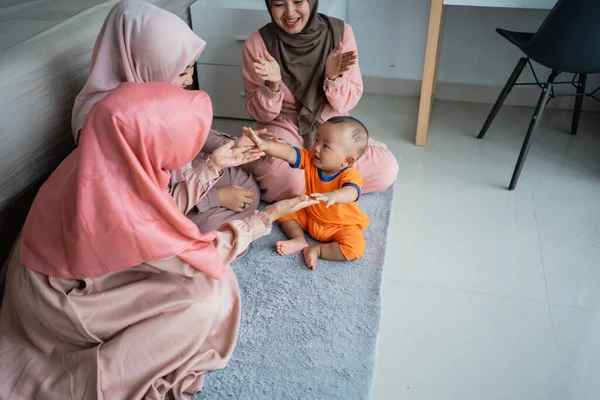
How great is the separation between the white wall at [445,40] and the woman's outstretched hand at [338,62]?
37.5 inches

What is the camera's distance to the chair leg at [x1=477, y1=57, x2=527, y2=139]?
2.38 m

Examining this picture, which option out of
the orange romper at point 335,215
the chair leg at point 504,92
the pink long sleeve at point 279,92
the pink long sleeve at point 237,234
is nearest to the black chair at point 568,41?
the chair leg at point 504,92

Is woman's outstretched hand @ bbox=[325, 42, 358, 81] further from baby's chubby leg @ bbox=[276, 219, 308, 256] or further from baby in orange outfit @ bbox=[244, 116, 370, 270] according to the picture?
baby's chubby leg @ bbox=[276, 219, 308, 256]

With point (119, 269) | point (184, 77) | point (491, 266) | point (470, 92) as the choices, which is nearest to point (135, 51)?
point (184, 77)

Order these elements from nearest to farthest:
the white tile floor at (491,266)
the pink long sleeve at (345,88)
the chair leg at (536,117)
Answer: the white tile floor at (491,266)
the pink long sleeve at (345,88)
the chair leg at (536,117)

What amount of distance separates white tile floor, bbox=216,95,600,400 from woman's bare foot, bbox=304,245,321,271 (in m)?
0.24

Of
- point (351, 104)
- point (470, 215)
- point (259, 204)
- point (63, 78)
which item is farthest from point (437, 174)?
point (63, 78)

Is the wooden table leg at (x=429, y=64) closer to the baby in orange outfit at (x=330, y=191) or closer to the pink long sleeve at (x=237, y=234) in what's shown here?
the baby in orange outfit at (x=330, y=191)

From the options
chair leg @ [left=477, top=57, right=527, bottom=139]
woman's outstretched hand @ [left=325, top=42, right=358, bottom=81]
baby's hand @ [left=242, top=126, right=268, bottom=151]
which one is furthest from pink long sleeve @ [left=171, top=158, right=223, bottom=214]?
chair leg @ [left=477, top=57, right=527, bottom=139]

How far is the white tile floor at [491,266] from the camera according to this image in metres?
1.58

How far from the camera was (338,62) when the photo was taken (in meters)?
1.99

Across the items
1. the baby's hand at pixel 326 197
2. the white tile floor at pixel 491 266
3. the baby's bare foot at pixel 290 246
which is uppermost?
the baby's hand at pixel 326 197

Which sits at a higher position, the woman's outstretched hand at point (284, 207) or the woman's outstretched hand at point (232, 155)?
the woman's outstretched hand at point (232, 155)

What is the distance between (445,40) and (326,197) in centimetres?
154
